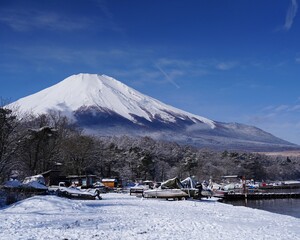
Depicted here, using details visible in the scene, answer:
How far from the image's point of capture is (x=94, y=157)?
65.4 metres

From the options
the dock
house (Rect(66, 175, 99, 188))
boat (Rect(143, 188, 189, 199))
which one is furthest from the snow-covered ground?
the dock

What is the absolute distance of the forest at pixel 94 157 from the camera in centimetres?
3667

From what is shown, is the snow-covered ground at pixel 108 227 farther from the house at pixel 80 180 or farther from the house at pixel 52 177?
the house at pixel 80 180

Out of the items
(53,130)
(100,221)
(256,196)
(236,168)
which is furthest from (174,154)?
(100,221)

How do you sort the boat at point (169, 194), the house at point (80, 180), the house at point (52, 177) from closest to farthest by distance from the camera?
1. the boat at point (169, 194)
2. the house at point (52, 177)
3. the house at point (80, 180)

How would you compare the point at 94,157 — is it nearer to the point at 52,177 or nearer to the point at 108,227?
the point at 52,177

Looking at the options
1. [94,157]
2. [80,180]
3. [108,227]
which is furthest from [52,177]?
[108,227]

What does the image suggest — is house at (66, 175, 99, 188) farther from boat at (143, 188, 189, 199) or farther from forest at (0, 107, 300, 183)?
boat at (143, 188, 189, 199)

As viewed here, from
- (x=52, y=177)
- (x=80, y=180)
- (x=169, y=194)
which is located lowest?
(x=169, y=194)

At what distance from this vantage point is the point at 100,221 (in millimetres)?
15891

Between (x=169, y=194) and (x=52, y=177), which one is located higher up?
(x=52, y=177)

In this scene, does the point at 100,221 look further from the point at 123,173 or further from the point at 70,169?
the point at 123,173

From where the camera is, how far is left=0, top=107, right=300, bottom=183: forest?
1444 inches

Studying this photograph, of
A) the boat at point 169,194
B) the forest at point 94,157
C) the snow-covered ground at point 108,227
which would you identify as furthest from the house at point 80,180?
the snow-covered ground at point 108,227
